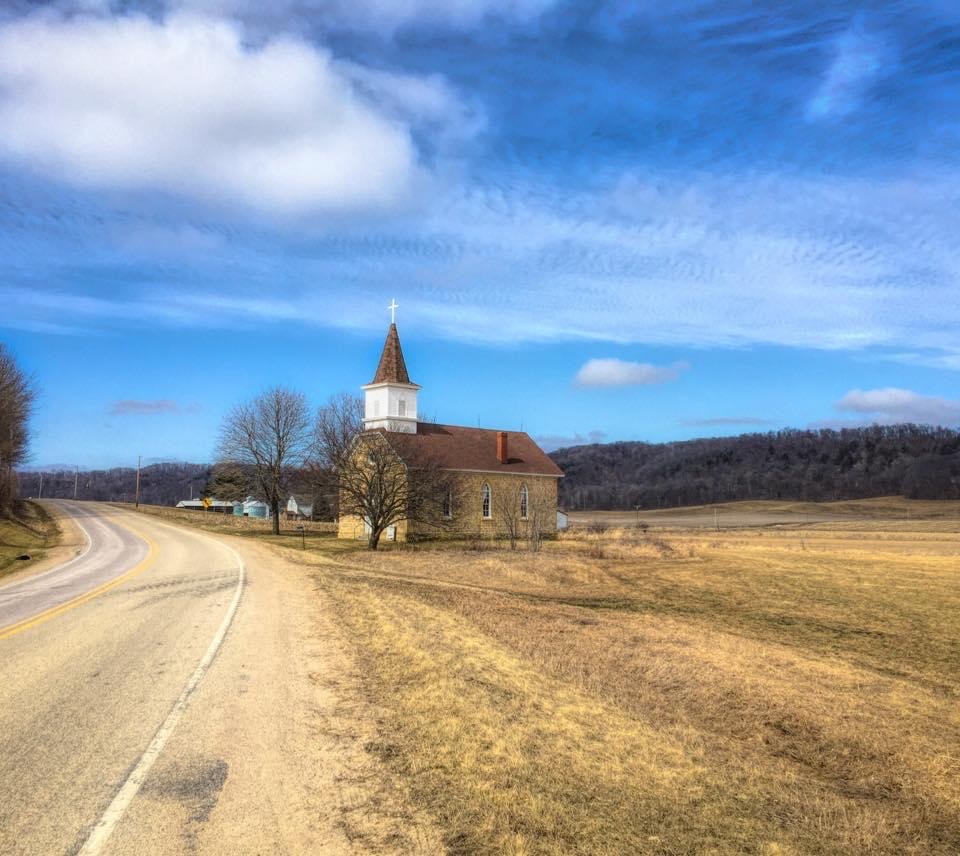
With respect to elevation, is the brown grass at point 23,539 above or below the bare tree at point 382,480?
below

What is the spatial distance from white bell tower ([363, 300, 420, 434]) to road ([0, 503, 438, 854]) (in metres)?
33.8

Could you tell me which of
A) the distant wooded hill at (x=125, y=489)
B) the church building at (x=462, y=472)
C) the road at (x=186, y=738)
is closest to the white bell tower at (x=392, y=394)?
the church building at (x=462, y=472)

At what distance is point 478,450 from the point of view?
53.2 m

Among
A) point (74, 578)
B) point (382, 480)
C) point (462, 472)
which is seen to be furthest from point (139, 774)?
point (462, 472)

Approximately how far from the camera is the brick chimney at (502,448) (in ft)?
175

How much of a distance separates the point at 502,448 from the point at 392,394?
343 inches

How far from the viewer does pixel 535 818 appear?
19.4ft

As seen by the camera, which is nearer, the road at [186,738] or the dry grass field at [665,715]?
the road at [186,738]

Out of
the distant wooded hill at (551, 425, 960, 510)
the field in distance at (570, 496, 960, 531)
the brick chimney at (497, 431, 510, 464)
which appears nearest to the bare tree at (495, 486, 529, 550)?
the brick chimney at (497, 431, 510, 464)

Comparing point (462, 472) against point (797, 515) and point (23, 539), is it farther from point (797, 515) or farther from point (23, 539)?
point (797, 515)

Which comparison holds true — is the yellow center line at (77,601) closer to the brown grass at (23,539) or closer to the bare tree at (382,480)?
the brown grass at (23,539)

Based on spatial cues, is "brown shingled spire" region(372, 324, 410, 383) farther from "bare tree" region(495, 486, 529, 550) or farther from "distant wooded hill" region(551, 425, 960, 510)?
"distant wooded hill" region(551, 425, 960, 510)

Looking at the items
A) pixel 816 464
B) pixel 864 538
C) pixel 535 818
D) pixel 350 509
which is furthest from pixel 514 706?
pixel 816 464

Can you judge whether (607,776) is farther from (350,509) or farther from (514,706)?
(350,509)
